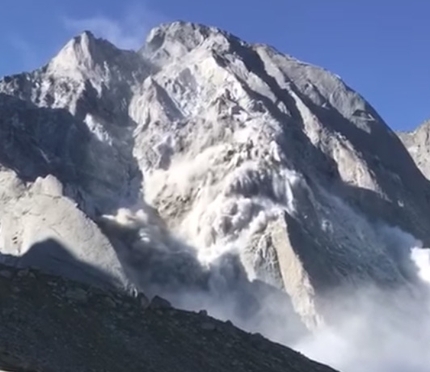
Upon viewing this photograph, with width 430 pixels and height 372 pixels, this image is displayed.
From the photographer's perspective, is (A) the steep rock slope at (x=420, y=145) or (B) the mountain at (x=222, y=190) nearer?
(B) the mountain at (x=222, y=190)

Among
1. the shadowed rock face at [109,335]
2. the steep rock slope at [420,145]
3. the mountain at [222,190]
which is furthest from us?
the steep rock slope at [420,145]

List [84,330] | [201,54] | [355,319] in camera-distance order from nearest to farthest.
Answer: [84,330] < [355,319] < [201,54]

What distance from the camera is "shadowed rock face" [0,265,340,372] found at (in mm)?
19094

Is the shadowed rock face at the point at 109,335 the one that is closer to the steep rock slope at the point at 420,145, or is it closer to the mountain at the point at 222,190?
the mountain at the point at 222,190

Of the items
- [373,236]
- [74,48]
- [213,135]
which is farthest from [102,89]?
[373,236]

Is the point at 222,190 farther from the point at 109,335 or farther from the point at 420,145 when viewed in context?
the point at 420,145

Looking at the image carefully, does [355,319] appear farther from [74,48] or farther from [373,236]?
[74,48]

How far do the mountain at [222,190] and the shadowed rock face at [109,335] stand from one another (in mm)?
18104

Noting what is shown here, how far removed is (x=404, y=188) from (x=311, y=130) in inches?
344

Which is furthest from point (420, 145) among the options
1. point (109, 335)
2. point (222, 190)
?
point (109, 335)

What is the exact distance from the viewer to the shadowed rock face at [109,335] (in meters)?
19.1

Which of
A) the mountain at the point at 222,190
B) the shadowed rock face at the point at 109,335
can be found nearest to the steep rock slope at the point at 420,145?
the mountain at the point at 222,190

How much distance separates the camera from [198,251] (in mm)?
53531

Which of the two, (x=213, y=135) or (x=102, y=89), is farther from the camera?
(x=102, y=89)
